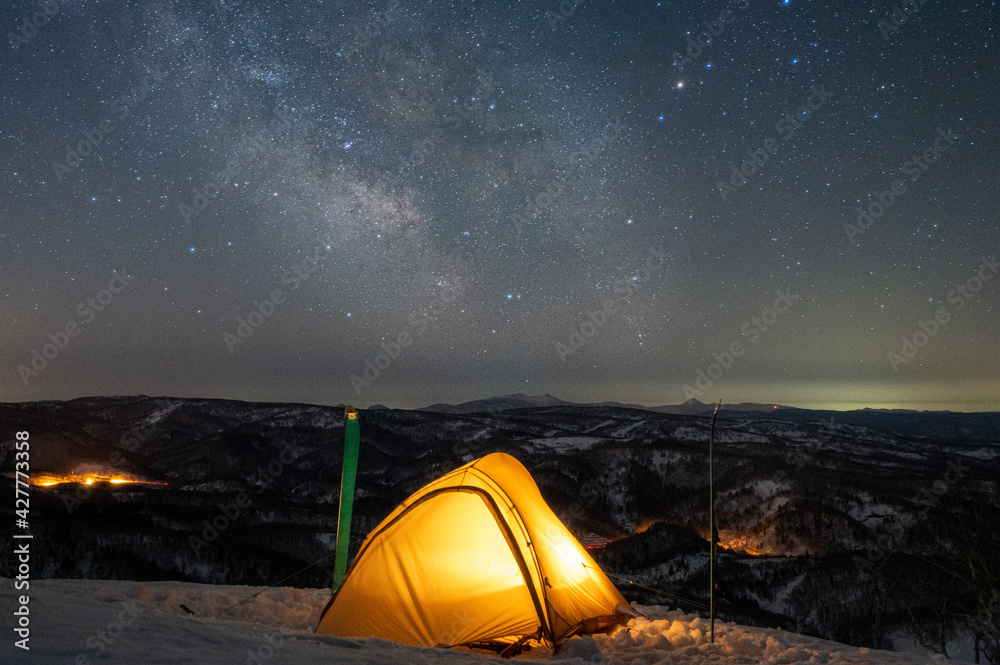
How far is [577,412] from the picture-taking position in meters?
134

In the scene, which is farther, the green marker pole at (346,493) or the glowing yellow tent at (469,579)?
the green marker pole at (346,493)

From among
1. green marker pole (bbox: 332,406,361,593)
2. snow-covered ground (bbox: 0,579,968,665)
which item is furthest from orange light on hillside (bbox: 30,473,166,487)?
green marker pole (bbox: 332,406,361,593)

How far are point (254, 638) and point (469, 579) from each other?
10.0 ft

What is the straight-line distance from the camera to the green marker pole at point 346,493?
908 centimetres

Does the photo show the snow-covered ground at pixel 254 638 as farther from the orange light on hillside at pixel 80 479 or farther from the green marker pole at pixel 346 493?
the orange light on hillside at pixel 80 479

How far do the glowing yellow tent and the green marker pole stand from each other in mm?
1036

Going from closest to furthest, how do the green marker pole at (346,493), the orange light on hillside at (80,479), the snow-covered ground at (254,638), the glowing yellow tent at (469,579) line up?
1. the snow-covered ground at (254,638)
2. the glowing yellow tent at (469,579)
3. the green marker pole at (346,493)
4. the orange light on hillside at (80,479)

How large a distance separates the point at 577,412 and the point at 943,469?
227 feet

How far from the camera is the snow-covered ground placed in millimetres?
4145

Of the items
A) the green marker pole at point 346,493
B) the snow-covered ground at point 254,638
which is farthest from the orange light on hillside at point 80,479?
the green marker pole at point 346,493

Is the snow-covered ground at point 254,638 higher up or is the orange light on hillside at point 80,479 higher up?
the snow-covered ground at point 254,638

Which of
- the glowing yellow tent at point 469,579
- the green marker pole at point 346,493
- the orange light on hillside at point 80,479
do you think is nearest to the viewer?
the glowing yellow tent at point 469,579

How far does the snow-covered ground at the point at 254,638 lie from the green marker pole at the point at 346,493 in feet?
2.42

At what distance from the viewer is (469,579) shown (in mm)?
7574
